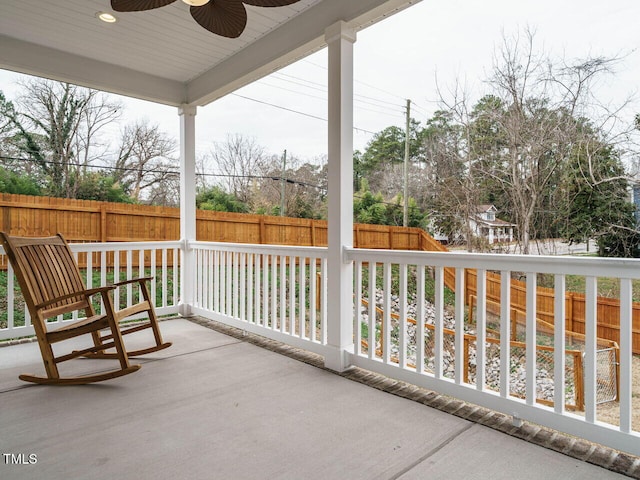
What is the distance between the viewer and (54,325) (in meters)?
3.82

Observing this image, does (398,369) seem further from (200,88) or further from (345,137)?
(200,88)

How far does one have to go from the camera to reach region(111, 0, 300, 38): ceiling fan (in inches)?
80.0

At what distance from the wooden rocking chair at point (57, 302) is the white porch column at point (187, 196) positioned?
141 centimetres

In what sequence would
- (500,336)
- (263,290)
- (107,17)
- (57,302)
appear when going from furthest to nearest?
1. (263,290)
2. (107,17)
3. (57,302)
4. (500,336)

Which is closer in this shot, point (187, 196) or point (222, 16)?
point (222, 16)

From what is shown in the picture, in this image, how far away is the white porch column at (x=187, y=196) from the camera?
4520mm

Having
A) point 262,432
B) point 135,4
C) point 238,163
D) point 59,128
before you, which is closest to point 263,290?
point 262,432

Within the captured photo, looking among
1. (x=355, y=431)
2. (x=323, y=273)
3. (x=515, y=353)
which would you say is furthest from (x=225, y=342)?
(x=515, y=353)

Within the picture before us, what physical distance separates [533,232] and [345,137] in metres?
1.57

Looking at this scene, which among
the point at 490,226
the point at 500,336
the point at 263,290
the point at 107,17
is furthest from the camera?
the point at 263,290

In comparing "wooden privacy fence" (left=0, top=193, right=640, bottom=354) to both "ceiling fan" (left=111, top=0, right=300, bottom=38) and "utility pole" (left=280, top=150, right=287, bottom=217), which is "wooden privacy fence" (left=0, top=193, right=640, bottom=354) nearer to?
"utility pole" (left=280, top=150, right=287, bottom=217)

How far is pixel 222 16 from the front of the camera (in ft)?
7.29

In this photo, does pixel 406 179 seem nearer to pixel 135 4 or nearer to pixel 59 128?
pixel 135 4

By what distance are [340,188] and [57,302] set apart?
212 cm
